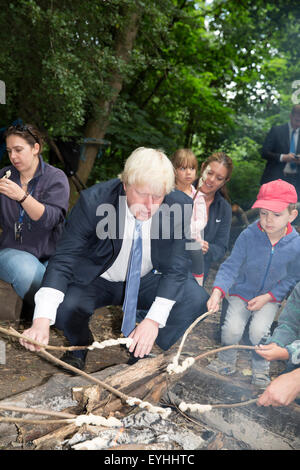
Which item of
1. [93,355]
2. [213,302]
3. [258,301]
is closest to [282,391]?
[213,302]

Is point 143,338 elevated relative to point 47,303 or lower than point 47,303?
lower

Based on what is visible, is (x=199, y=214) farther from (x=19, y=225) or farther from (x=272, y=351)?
(x=272, y=351)

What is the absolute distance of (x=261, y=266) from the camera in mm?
3000

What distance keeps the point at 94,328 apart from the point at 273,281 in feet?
5.97

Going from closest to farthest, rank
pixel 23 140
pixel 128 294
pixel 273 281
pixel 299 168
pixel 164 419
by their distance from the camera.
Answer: pixel 164 419 < pixel 128 294 < pixel 273 281 < pixel 23 140 < pixel 299 168

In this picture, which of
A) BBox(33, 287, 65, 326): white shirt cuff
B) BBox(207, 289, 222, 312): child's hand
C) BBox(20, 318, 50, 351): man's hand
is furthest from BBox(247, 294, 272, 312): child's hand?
BBox(20, 318, 50, 351): man's hand

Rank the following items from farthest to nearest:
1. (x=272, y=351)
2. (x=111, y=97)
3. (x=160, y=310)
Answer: (x=111, y=97), (x=160, y=310), (x=272, y=351)

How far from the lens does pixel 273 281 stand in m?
3.00

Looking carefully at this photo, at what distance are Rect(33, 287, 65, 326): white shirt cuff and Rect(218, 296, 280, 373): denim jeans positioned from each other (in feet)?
4.72

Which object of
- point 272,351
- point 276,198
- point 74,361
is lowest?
point 74,361

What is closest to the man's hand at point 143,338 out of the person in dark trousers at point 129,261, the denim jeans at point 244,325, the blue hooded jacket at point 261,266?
the person in dark trousers at point 129,261

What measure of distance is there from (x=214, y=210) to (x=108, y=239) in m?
1.67
